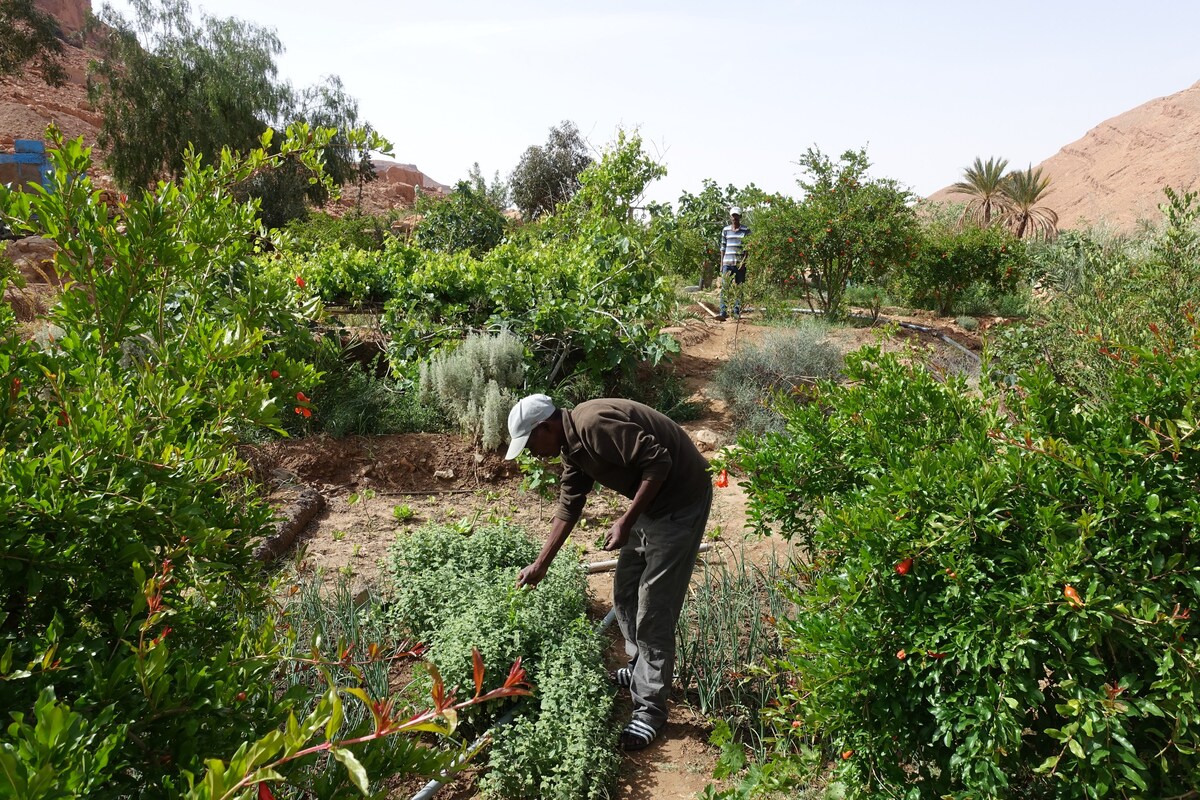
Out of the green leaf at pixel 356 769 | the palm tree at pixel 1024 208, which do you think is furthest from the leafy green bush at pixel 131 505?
the palm tree at pixel 1024 208

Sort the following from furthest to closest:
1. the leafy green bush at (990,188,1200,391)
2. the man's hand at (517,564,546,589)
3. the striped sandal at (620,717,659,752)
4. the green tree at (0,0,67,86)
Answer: the green tree at (0,0,67,86), the leafy green bush at (990,188,1200,391), the man's hand at (517,564,546,589), the striped sandal at (620,717,659,752)

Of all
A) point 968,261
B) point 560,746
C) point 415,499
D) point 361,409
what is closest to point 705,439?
point 415,499

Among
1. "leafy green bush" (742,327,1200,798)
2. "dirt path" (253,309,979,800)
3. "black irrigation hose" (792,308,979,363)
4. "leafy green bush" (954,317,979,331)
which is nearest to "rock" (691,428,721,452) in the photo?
"dirt path" (253,309,979,800)

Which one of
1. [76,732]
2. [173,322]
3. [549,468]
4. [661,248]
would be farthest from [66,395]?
[661,248]

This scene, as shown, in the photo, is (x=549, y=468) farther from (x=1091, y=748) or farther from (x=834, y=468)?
(x=1091, y=748)

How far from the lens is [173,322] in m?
2.63

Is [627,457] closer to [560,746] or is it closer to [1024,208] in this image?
[560,746]

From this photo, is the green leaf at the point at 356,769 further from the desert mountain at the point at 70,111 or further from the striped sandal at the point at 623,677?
the desert mountain at the point at 70,111

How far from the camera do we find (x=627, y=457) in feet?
10.1

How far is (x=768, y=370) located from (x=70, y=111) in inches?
1588

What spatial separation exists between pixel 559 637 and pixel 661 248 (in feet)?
16.4

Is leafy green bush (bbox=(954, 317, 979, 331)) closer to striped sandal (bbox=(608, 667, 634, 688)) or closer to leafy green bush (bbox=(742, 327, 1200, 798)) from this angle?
striped sandal (bbox=(608, 667, 634, 688))

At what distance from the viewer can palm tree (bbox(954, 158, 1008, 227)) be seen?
26.2 metres

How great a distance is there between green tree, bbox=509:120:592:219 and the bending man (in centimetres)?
2880
